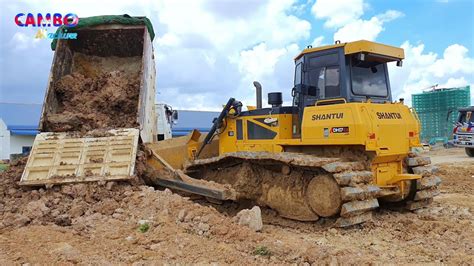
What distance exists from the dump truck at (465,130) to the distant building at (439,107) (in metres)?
6.72

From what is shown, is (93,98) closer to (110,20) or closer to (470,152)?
(110,20)

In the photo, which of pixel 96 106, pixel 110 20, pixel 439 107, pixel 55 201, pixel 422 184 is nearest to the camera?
pixel 55 201

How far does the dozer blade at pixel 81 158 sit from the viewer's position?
5730mm

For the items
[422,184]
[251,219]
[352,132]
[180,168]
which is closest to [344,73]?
[352,132]

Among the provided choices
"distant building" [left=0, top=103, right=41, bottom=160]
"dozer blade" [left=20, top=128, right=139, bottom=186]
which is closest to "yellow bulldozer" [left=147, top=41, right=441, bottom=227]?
"dozer blade" [left=20, top=128, right=139, bottom=186]

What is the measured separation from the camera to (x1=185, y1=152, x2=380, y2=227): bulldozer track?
5543 mm

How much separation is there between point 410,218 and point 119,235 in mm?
4105

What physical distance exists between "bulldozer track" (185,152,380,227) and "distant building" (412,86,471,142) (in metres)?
21.6

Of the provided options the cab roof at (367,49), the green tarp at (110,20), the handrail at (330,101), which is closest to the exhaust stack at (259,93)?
the cab roof at (367,49)

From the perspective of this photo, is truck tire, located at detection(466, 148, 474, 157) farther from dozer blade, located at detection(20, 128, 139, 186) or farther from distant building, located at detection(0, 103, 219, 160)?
dozer blade, located at detection(20, 128, 139, 186)

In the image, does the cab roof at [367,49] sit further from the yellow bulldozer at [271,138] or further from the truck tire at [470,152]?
the truck tire at [470,152]

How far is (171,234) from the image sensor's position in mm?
4555

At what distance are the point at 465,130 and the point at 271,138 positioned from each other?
47.4 ft

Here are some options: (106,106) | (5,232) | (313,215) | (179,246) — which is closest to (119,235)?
(179,246)
